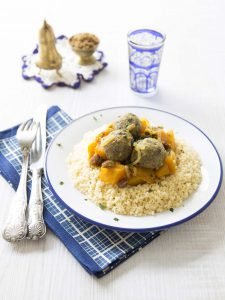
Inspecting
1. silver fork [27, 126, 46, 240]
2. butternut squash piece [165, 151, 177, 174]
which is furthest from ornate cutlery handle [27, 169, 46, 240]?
butternut squash piece [165, 151, 177, 174]

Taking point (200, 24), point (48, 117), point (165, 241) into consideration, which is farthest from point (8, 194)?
point (200, 24)

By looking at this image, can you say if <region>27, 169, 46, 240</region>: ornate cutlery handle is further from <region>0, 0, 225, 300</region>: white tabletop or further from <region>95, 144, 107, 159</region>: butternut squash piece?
<region>95, 144, 107, 159</region>: butternut squash piece

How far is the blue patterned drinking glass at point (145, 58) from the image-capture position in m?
2.19

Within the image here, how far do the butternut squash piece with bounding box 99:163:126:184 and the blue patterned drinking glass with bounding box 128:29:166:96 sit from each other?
33.8 inches

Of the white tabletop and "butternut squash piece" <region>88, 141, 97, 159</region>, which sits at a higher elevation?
"butternut squash piece" <region>88, 141, 97, 159</region>

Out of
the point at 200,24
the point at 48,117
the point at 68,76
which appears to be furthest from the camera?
the point at 200,24

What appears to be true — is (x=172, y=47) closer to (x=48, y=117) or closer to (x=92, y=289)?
(x=48, y=117)

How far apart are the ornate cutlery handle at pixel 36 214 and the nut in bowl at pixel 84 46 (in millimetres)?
1030

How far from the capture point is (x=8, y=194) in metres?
1.74

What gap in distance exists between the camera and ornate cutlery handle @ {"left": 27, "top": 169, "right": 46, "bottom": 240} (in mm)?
1503

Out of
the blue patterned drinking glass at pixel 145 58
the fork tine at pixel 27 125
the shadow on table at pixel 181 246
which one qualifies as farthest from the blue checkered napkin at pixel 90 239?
the blue patterned drinking glass at pixel 145 58

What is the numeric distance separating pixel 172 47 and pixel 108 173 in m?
1.48

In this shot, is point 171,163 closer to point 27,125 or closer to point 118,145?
point 118,145

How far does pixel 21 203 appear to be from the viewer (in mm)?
1592
